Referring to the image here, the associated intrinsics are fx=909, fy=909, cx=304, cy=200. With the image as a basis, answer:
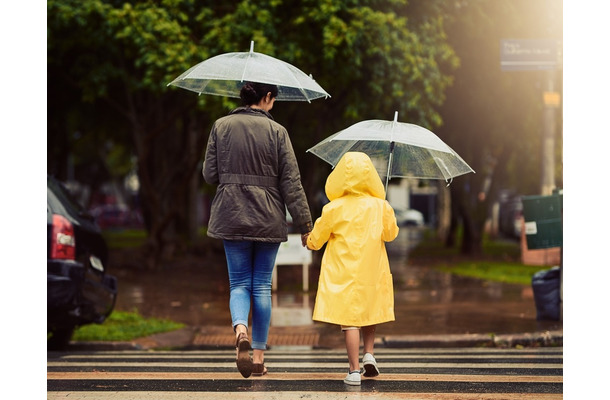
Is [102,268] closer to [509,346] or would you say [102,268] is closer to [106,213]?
[509,346]

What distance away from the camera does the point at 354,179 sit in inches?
222

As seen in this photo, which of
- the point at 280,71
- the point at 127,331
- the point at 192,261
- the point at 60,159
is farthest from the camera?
the point at 60,159

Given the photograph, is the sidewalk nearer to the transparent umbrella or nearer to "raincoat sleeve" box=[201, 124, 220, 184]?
the transparent umbrella

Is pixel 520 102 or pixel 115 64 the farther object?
pixel 520 102

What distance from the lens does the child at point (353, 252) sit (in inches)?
220

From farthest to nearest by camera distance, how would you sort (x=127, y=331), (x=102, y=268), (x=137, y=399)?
(x=127, y=331)
(x=102, y=268)
(x=137, y=399)

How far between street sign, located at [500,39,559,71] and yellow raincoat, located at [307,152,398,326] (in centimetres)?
554

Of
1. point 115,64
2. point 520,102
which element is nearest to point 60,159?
point 115,64

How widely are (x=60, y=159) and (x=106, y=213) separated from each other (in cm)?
3277

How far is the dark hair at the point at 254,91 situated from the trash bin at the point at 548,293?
17.5 ft

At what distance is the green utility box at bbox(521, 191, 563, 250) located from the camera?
33.6ft

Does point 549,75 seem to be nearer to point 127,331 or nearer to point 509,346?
point 509,346

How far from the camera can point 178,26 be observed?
14156 mm
